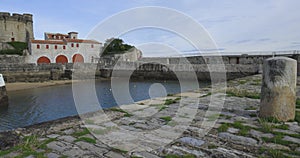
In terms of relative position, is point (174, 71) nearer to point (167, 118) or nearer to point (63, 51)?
point (63, 51)

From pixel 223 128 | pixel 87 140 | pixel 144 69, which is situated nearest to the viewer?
pixel 87 140

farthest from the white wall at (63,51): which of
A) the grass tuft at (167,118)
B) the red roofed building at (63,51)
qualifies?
the grass tuft at (167,118)

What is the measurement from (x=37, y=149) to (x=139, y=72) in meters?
25.3

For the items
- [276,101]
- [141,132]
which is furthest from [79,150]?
[276,101]

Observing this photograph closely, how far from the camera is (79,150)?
2.88 meters

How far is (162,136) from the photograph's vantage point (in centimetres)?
338

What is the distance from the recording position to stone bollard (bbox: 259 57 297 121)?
3695mm

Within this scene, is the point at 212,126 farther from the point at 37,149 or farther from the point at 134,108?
the point at 37,149

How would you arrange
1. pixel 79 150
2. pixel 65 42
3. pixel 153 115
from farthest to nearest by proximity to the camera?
pixel 65 42 → pixel 153 115 → pixel 79 150

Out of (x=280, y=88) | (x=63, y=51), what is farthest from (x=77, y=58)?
(x=280, y=88)

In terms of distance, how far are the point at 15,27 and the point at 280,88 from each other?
55.8m

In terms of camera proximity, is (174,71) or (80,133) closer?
(80,133)

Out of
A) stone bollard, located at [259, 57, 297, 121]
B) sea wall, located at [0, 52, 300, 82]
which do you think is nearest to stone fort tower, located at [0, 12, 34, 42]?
sea wall, located at [0, 52, 300, 82]

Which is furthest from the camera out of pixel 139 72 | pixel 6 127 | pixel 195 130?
pixel 139 72
